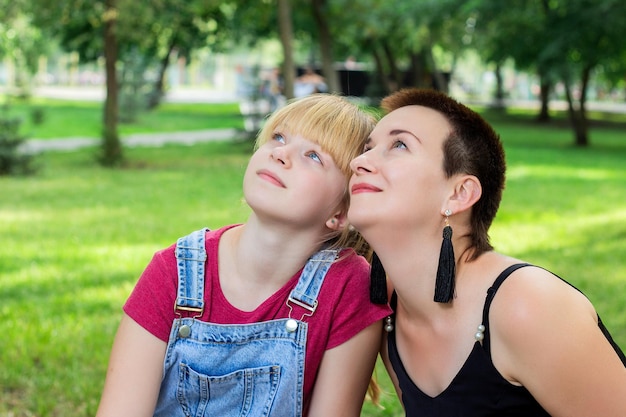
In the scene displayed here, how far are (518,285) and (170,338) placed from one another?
3.43ft

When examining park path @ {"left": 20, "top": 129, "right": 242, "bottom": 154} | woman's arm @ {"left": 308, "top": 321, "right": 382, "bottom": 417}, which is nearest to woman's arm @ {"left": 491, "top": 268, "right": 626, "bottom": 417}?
woman's arm @ {"left": 308, "top": 321, "right": 382, "bottom": 417}

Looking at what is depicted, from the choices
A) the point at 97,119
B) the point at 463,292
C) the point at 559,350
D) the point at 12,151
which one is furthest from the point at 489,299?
the point at 97,119

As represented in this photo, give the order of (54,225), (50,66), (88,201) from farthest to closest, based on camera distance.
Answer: (50,66) → (88,201) → (54,225)

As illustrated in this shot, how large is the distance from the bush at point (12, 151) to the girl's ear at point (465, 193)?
12000 mm

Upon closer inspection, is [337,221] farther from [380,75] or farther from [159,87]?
[159,87]

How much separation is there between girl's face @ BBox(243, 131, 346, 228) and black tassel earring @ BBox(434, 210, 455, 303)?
454mm

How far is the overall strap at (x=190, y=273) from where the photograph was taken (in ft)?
8.76

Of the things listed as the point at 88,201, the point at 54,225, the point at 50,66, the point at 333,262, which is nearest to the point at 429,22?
the point at 88,201

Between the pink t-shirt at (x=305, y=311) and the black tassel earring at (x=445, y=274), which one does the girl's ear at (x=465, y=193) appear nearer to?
the black tassel earring at (x=445, y=274)

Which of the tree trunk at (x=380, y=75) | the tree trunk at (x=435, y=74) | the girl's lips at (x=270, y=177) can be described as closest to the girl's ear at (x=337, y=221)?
the girl's lips at (x=270, y=177)

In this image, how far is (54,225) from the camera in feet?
29.7

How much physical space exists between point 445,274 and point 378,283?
32cm

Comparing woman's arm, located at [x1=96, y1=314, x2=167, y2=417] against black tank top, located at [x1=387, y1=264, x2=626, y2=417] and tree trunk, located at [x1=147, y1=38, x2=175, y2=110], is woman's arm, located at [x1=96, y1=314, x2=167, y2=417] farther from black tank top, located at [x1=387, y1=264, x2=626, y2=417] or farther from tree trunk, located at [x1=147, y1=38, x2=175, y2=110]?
tree trunk, located at [x1=147, y1=38, x2=175, y2=110]

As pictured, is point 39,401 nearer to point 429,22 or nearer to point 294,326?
point 294,326
